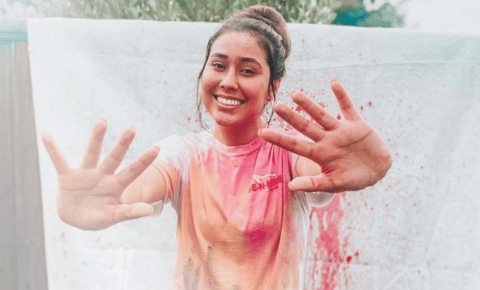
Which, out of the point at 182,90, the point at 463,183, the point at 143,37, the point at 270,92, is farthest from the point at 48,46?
the point at 463,183

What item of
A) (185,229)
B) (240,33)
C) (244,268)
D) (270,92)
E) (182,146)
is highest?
(240,33)

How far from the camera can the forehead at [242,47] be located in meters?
0.99

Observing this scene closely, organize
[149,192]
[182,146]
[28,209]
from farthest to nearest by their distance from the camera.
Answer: [28,209]
[182,146]
[149,192]

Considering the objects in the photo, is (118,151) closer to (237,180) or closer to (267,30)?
(237,180)

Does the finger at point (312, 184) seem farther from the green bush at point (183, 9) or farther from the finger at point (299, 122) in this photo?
the green bush at point (183, 9)

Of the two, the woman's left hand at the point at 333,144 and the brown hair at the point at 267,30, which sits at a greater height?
the brown hair at the point at 267,30

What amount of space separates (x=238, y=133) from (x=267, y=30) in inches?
11.6

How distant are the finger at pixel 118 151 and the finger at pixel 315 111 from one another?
0.37 meters

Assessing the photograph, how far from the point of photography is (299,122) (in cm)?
82

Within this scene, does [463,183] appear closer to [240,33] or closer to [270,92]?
[270,92]

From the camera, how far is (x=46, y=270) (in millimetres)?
1247

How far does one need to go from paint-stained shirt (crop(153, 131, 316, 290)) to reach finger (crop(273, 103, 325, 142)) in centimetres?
22

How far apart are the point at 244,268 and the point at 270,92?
500 mm

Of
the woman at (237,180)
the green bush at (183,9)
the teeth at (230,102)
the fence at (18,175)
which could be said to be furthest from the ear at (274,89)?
the fence at (18,175)
